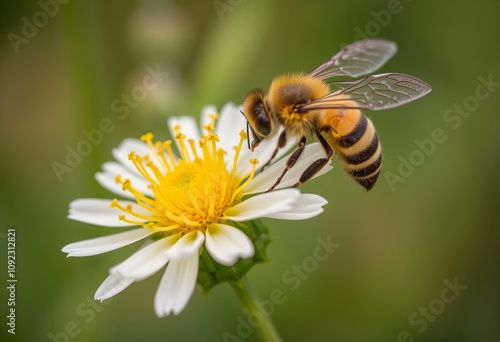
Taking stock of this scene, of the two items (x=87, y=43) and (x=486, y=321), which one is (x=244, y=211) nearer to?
(x=87, y=43)

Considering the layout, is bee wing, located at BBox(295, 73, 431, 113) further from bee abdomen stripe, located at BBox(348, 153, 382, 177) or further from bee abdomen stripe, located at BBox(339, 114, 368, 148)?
bee abdomen stripe, located at BBox(348, 153, 382, 177)
